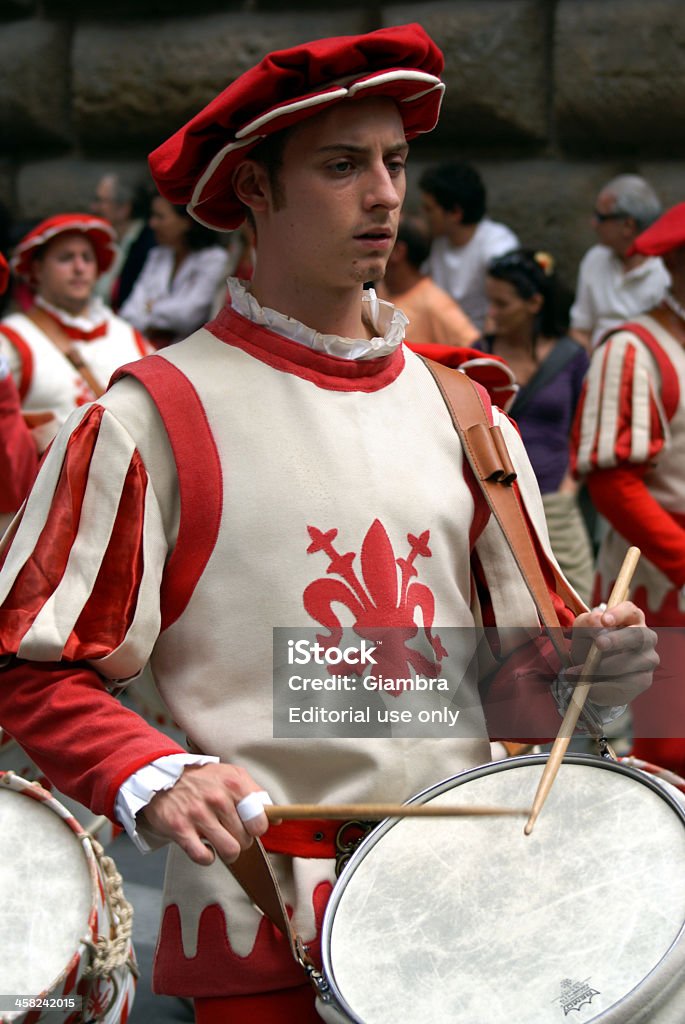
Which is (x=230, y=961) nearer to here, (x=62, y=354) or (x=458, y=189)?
(x=62, y=354)

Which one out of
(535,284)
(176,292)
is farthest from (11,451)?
(176,292)

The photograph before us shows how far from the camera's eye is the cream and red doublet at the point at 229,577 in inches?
99.4

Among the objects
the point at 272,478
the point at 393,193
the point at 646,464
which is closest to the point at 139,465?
the point at 272,478

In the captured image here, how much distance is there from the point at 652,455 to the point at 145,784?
294 cm

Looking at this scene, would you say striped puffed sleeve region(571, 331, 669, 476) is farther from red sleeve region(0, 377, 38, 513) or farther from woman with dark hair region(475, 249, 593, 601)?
red sleeve region(0, 377, 38, 513)

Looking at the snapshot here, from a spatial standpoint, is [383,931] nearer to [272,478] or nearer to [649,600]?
[272,478]

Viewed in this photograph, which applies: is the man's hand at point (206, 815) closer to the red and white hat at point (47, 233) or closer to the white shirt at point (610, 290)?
the red and white hat at point (47, 233)

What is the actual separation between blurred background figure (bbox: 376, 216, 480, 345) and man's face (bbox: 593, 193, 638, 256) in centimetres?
89

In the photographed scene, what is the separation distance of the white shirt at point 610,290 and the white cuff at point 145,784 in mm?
5588

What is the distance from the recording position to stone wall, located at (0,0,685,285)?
8477 millimetres

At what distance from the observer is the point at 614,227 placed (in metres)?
7.90

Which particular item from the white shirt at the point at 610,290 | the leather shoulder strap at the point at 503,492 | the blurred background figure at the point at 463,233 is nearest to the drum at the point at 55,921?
the leather shoulder strap at the point at 503,492

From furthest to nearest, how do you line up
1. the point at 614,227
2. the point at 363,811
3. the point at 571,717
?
1. the point at 614,227
2. the point at 571,717
3. the point at 363,811

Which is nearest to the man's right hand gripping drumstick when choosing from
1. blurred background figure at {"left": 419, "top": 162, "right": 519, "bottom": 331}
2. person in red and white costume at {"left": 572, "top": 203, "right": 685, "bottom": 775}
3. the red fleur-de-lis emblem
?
the red fleur-de-lis emblem
